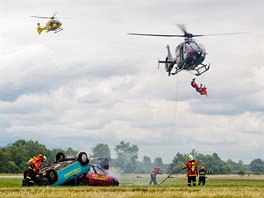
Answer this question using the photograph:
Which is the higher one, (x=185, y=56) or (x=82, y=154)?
(x=185, y=56)

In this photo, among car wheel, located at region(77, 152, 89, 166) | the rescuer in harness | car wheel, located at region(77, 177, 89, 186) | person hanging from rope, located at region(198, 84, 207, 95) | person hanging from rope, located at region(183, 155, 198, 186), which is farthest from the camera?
person hanging from rope, located at region(198, 84, 207, 95)

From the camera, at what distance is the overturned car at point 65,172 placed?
104 ft

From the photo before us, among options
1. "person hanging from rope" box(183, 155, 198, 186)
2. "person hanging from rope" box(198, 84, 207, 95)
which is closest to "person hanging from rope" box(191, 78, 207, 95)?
"person hanging from rope" box(198, 84, 207, 95)

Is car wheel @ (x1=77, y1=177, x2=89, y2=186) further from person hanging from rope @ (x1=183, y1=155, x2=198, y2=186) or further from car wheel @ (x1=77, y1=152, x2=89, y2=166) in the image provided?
person hanging from rope @ (x1=183, y1=155, x2=198, y2=186)

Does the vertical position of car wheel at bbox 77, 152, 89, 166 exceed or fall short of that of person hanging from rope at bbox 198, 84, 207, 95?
it falls short

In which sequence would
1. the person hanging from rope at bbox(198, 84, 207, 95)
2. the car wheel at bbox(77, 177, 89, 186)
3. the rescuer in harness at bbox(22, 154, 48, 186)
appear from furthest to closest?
the person hanging from rope at bbox(198, 84, 207, 95), the car wheel at bbox(77, 177, 89, 186), the rescuer in harness at bbox(22, 154, 48, 186)

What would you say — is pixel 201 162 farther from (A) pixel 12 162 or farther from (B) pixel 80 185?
(B) pixel 80 185

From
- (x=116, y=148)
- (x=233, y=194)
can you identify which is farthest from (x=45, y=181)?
(x=116, y=148)

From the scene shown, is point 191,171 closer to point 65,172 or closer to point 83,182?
point 83,182

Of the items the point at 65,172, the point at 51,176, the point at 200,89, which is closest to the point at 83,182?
the point at 65,172

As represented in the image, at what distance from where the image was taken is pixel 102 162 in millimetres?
37156

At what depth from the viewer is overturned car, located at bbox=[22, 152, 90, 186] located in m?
31.8

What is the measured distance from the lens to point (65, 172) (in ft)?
105

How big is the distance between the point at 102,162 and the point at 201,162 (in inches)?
3686
